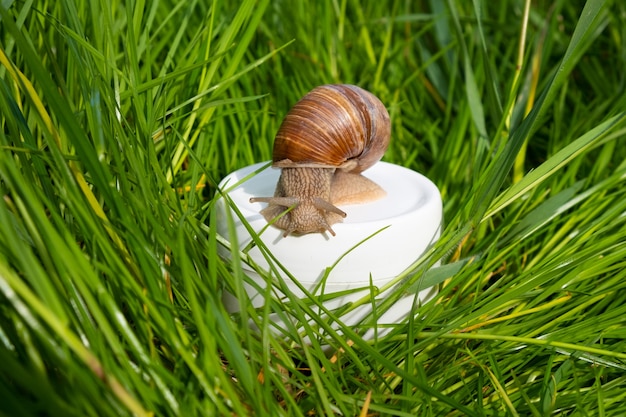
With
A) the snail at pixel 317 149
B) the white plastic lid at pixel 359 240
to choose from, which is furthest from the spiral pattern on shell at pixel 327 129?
the white plastic lid at pixel 359 240

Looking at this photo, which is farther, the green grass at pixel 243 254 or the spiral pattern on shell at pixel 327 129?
the spiral pattern on shell at pixel 327 129

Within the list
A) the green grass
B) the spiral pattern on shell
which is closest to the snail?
the spiral pattern on shell

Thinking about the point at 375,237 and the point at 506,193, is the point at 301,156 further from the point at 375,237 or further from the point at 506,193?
the point at 506,193

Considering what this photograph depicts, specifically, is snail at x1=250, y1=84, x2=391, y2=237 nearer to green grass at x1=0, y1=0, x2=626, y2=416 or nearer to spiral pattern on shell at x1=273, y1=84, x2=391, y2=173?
spiral pattern on shell at x1=273, y1=84, x2=391, y2=173

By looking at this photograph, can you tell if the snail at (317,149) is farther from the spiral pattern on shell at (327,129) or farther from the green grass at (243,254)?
the green grass at (243,254)

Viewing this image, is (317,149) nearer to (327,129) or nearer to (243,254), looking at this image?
(327,129)

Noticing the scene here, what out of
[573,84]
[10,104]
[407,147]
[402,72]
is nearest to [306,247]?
[10,104]

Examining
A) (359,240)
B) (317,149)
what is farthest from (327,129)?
(359,240)
